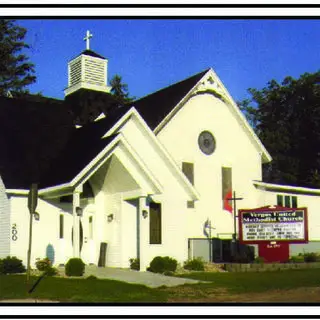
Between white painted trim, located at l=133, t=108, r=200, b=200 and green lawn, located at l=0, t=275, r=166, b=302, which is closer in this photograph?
green lawn, located at l=0, t=275, r=166, b=302

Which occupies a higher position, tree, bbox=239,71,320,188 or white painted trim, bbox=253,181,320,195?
tree, bbox=239,71,320,188

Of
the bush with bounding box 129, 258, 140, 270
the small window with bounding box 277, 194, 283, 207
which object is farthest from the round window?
the bush with bounding box 129, 258, 140, 270

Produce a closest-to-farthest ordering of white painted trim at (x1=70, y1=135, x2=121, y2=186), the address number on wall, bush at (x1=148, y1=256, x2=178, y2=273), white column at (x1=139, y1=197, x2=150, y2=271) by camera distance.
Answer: white painted trim at (x1=70, y1=135, x2=121, y2=186) < the address number on wall < bush at (x1=148, y1=256, x2=178, y2=273) < white column at (x1=139, y1=197, x2=150, y2=271)

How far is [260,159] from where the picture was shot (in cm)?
3650

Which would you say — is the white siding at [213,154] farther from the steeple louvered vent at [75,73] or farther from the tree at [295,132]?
the tree at [295,132]

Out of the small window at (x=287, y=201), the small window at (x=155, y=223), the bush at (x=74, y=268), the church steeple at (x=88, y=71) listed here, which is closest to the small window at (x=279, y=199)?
the small window at (x=287, y=201)

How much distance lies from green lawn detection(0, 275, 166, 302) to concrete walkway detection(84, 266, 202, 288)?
4.18 ft

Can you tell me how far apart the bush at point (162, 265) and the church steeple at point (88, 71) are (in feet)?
55.8

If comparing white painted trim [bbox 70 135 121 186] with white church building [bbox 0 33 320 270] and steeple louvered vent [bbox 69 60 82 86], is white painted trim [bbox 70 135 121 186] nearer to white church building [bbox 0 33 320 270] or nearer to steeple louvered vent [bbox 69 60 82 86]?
white church building [bbox 0 33 320 270]

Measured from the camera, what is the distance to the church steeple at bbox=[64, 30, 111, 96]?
39.6 m

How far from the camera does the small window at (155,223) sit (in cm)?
2803

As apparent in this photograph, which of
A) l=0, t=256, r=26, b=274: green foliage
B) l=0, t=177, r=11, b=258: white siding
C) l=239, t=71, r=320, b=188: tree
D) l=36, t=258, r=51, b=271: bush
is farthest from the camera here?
l=239, t=71, r=320, b=188: tree

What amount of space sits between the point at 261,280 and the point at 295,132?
3121cm
